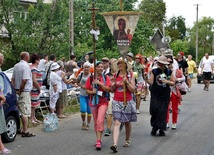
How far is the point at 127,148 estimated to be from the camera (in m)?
9.37

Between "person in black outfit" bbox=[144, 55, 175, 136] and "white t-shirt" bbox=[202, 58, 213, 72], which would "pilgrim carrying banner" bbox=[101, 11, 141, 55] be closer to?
"person in black outfit" bbox=[144, 55, 175, 136]

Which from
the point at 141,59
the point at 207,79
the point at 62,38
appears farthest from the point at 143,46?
the point at 141,59

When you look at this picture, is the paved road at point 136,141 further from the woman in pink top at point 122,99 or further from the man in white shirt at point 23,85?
the woman in pink top at point 122,99

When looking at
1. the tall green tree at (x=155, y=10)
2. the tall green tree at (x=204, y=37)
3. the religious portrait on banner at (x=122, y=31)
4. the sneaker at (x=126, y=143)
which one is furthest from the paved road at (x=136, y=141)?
the tall green tree at (x=204, y=37)

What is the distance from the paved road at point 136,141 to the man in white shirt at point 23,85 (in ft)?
1.72

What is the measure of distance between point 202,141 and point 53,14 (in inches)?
506

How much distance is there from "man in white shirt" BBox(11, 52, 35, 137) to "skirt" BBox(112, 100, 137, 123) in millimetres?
2352

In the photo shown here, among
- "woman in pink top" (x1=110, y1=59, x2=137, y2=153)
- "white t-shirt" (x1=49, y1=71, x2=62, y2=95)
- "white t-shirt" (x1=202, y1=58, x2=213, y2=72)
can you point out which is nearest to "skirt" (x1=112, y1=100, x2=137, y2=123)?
"woman in pink top" (x1=110, y1=59, x2=137, y2=153)

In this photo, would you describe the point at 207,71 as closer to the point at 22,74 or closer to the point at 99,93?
the point at 22,74

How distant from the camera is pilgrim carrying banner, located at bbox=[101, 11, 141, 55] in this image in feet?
33.4

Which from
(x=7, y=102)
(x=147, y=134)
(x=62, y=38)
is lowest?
(x=147, y=134)

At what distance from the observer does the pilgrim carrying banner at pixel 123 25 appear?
10170 mm

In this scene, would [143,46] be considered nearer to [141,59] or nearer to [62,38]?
[62,38]

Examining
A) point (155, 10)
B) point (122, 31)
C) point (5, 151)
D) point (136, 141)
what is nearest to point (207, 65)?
point (122, 31)
